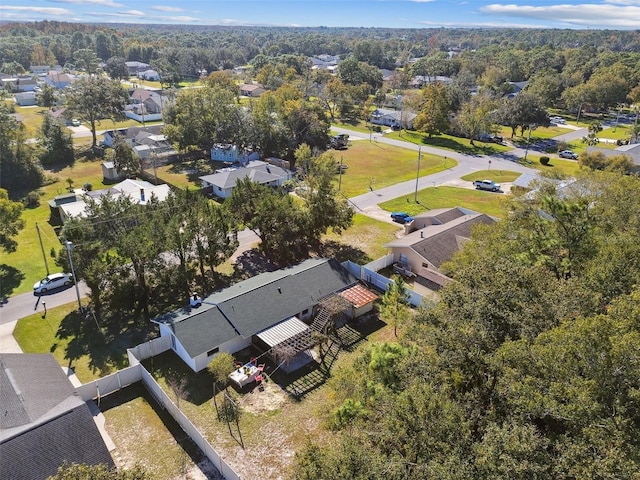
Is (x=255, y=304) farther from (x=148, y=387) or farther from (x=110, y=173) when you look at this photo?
(x=110, y=173)

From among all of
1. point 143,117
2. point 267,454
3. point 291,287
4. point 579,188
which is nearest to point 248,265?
point 291,287

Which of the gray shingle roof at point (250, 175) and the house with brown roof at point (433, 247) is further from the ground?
the gray shingle roof at point (250, 175)

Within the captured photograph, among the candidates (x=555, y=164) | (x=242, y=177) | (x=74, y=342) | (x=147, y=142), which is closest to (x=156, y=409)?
(x=74, y=342)

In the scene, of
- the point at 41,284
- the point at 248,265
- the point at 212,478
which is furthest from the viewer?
→ the point at 248,265

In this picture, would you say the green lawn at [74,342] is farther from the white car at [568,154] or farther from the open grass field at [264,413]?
the white car at [568,154]

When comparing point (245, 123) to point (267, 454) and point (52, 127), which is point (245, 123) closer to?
point (52, 127)

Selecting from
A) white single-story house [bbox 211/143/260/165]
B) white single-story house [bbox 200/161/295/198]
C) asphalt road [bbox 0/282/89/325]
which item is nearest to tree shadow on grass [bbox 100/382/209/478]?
asphalt road [bbox 0/282/89/325]

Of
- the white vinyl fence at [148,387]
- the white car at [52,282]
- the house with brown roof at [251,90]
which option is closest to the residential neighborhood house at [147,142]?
the white car at [52,282]
